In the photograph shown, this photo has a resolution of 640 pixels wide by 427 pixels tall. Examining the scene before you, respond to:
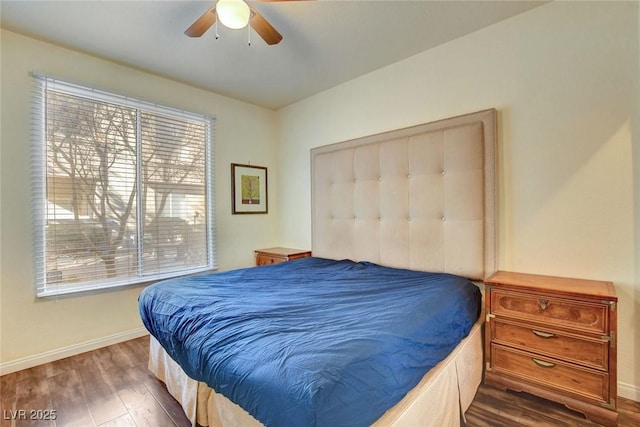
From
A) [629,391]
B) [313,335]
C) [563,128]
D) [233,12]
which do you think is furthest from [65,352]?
[563,128]

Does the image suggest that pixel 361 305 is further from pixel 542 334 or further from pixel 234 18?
pixel 234 18

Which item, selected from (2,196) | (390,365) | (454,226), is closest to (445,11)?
(454,226)

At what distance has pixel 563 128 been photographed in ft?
6.28

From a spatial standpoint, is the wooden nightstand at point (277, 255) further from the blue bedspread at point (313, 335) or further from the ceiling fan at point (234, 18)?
the ceiling fan at point (234, 18)

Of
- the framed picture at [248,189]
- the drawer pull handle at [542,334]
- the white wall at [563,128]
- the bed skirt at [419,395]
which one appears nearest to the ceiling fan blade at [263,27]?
the white wall at [563,128]

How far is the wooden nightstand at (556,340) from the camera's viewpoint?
149 cm

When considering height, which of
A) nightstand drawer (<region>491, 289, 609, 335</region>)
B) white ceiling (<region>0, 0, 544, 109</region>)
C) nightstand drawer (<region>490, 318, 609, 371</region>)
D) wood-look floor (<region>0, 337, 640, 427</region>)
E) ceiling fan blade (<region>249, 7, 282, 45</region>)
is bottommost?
wood-look floor (<region>0, 337, 640, 427</region>)

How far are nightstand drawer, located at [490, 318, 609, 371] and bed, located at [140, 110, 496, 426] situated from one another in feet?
0.53

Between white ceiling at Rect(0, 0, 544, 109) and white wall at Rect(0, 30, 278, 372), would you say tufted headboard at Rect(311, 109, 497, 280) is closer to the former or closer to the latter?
white ceiling at Rect(0, 0, 544, 109)

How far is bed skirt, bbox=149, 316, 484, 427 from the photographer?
1132 millimetres

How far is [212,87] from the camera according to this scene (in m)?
3.21

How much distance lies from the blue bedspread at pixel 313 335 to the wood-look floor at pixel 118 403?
0.44 m

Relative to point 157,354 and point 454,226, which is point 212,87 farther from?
point 454,226

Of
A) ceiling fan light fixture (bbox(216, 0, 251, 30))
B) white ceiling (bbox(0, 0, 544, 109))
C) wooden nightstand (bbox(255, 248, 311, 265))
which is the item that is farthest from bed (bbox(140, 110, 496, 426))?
ceiling fan light fixture (bbox(216, 0, 251, 30))
